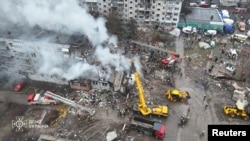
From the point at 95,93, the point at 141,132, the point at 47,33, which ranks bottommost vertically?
the point at 141,132

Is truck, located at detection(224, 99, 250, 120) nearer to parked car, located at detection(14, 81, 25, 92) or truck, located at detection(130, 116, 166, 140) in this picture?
truck, located at detection(130, 116, 166, 140)

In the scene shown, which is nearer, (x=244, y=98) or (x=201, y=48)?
(x=244, y=98)

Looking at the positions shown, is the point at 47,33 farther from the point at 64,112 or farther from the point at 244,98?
the point at 244,98

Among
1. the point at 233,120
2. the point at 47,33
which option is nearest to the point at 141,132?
the point at 233,120

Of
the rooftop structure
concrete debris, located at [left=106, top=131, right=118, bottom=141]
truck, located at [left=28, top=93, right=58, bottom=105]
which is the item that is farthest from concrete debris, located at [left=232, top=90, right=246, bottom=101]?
truck, located at [left=28, top=93, right=58, bottom=105]

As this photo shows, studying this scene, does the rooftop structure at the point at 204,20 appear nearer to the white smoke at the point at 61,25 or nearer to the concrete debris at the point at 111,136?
the white smoke at the point at 61,25

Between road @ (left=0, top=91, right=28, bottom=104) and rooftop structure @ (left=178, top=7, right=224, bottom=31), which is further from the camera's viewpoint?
rooftop structure @ (left=178, top=7, right=224, bottom=31)

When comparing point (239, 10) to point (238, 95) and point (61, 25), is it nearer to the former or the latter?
point (238, 95)
